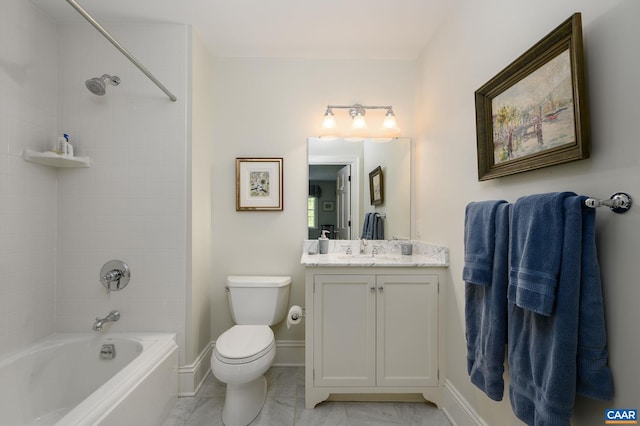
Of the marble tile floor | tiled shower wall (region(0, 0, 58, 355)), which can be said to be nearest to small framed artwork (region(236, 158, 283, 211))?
tiled shower wall (region(0, 0, 58, 355))

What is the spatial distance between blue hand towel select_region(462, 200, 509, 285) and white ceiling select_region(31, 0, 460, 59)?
4.43 ft

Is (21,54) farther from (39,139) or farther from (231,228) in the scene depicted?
(231,228)

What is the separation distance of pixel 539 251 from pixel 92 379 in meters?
2.42

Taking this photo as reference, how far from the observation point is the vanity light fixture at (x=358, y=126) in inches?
94.1

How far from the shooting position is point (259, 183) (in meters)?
2.44

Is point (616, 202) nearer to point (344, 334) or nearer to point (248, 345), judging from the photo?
point (344, 334)

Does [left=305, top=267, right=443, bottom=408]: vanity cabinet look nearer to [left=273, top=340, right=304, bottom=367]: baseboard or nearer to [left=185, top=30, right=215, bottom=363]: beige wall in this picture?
[left=273, top=340, right=304, bottom=367]: baseboard

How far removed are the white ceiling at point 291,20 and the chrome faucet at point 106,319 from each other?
1942 millimetres

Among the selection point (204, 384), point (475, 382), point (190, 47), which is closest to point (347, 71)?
point (190, 47)

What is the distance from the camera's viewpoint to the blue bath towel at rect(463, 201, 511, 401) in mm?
1197

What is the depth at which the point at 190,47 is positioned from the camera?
2.06 metres

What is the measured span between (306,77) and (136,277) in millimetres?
1958

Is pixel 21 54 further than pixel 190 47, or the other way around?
pixel 190 47

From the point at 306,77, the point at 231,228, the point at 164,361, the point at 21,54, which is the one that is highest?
the point at 306,77
